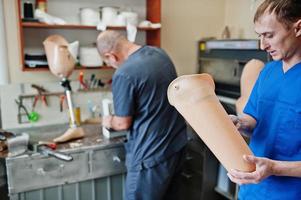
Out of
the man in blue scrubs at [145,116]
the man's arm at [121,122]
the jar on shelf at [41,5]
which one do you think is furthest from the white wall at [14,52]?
the man's arm at [121,122]

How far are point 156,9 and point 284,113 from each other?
5.97 feet

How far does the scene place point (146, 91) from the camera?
5.65ft

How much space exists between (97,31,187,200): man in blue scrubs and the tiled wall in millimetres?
752

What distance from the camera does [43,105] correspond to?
2430mm

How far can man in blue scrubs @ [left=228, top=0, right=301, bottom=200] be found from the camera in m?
0.92

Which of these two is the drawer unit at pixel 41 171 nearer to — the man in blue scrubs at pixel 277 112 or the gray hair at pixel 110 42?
the gray hair at pixel 110 42

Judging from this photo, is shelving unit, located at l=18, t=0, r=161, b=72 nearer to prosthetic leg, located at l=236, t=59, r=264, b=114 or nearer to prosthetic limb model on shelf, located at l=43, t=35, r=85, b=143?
prosthetic limb model on shelf, located at l=43, t=35, r=85, b=143

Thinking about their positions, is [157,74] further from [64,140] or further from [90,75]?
[90,75]

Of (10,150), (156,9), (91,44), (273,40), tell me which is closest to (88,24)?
(91,44)

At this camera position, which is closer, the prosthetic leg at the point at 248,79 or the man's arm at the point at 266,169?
the man's arm at the point at 266,169

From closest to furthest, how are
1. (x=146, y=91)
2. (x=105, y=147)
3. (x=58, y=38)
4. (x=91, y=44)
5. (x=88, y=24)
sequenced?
1. (x=146, y=91)
2. (x=105, y=147)
3. (x=58, y=38)
4. (x=88, y=24)
5. (x=91, y=44)

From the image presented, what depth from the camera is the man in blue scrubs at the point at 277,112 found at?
3.00 ft

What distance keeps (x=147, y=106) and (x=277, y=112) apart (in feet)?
2.82

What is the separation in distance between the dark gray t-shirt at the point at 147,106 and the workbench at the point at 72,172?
243mm
